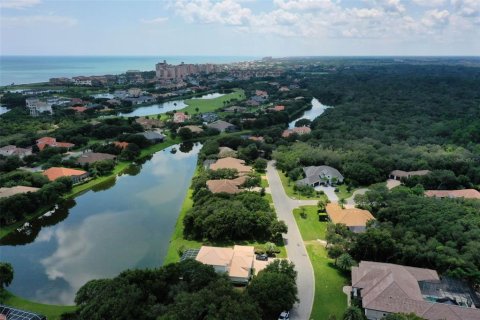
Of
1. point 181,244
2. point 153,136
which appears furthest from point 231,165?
point 153,136

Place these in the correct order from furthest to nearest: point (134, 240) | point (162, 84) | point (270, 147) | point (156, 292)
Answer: point (162, 84), point (270, 147), point (134, 240), point (156, 292)

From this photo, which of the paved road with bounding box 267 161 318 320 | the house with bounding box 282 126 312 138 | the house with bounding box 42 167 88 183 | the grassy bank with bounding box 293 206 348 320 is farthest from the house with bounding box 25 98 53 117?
the grassy bank with bounding box 293 206 348 320

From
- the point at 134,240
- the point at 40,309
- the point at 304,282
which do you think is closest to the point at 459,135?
the point at 304,282

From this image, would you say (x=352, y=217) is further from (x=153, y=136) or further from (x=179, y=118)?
(x=179, y=118)

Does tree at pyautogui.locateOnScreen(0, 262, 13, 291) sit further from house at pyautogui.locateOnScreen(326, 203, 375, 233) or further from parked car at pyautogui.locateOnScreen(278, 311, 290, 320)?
house at pyautogui.locateOnScreen(326, 203, 375, 233)

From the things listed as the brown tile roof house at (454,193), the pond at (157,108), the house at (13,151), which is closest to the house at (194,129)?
the pond at (157,108)

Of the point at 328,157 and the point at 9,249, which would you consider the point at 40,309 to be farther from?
the point at 328,157
